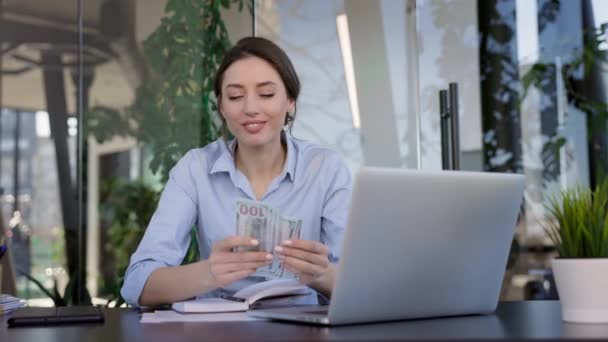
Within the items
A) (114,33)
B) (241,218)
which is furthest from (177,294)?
(114,33)

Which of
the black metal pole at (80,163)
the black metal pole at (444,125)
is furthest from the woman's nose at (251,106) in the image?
the black metal pole at (80,163)

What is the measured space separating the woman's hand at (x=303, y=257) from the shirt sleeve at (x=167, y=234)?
47 centimetres

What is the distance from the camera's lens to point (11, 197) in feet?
16.6

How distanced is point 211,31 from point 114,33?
66 cm

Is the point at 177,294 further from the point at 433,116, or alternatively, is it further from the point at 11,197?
the point at 11,197

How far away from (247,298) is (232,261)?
136mm

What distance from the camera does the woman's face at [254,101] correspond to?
2.36 metres

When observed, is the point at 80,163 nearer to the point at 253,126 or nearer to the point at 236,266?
the point at 253,126

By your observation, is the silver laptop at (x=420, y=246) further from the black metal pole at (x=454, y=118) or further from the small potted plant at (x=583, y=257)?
the black metal pole at (x=454, y=118)

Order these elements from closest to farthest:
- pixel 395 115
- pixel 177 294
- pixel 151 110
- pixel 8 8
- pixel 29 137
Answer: pixel 177 294 → pixel 395 115 → pixel 151 110 → pixel 8 8 → pixel 29 137

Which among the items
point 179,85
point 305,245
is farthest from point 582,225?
point 179,85

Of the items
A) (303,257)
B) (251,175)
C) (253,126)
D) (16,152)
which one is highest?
(16,152)

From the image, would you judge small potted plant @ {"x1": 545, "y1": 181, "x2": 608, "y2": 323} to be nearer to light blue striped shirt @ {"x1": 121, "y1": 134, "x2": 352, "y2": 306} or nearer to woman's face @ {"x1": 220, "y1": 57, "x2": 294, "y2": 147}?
light blue striped shirt @ {"x1": 121, "y1": 134, "x2": 352, "y2": 306}

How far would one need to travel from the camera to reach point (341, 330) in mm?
1334
